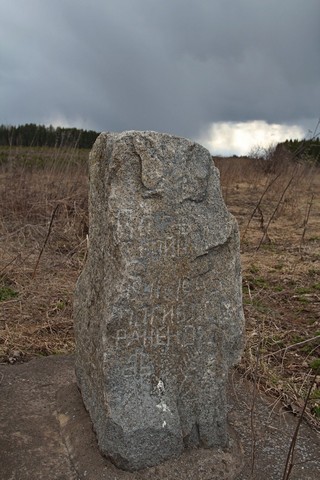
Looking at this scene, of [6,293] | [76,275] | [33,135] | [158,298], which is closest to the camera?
[158,298]

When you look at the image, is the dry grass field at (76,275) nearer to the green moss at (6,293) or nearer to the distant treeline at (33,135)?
the green moss at (6,293)

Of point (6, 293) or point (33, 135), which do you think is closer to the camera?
point (6, 293)

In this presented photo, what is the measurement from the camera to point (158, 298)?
2080 millimetres

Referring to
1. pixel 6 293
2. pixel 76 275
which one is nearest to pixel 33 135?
pixel 76 275

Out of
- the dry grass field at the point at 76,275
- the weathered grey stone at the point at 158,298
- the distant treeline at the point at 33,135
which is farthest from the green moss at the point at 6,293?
the distant treeline at the point at 33,135

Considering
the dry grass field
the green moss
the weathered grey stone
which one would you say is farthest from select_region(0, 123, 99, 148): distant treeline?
the weathered grey stone

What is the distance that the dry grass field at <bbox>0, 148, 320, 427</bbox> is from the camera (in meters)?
3.38

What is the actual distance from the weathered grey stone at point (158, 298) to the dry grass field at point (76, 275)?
34 cm

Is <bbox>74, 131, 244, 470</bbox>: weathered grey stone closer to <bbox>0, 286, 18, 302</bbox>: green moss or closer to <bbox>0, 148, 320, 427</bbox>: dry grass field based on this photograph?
<bbox>0, 148, 320, 427</bbox>: dry grass field

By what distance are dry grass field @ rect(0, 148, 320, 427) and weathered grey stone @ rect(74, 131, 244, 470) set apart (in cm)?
34

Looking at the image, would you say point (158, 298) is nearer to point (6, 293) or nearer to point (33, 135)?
point (6, 293)

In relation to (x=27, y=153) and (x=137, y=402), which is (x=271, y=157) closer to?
(x=27, y=153)

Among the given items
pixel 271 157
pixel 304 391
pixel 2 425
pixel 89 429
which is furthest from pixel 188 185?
pixel 271 157

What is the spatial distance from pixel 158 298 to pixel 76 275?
291 cm
